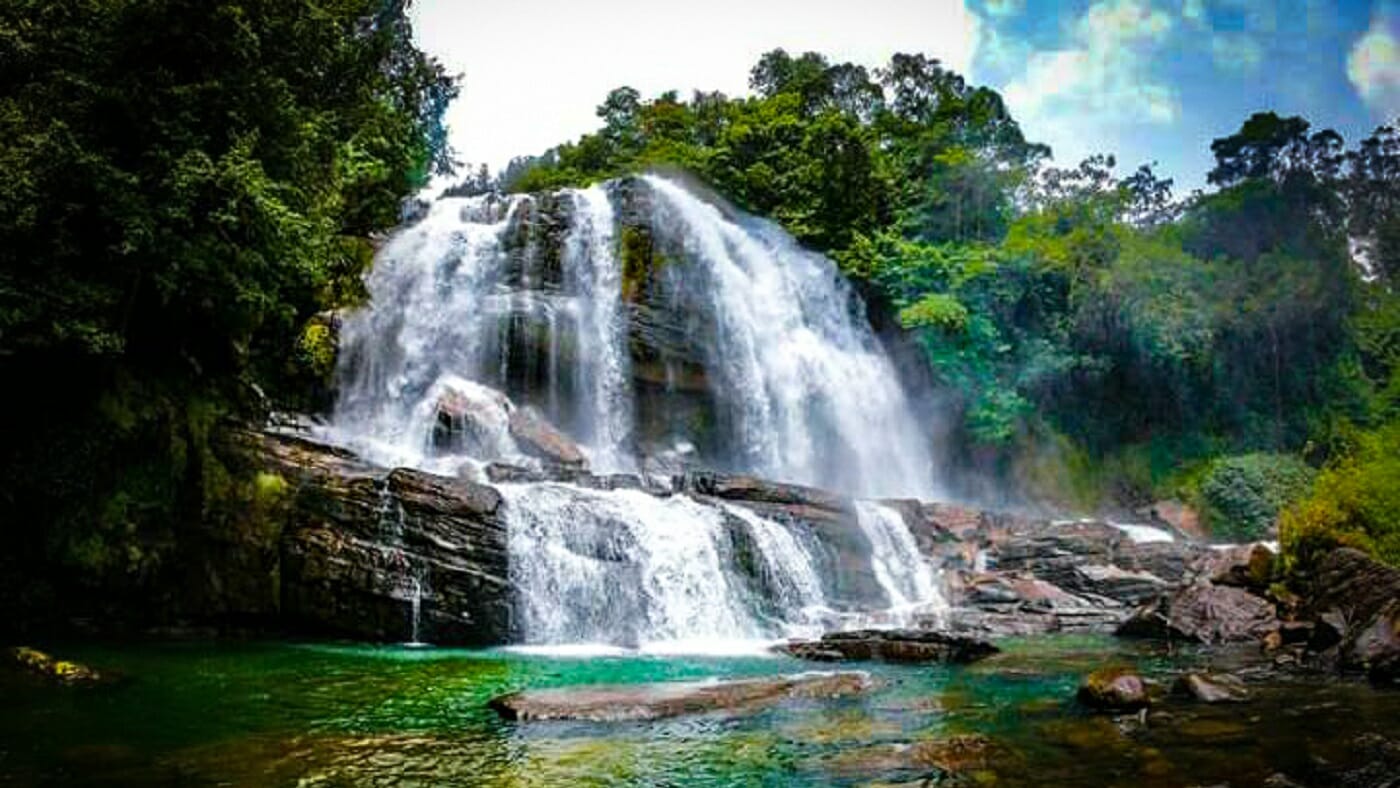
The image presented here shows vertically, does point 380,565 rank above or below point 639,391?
below

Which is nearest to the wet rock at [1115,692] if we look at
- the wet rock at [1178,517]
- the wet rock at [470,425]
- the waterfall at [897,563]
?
the waterfall at [897,563]

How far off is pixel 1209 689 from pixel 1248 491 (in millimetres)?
26179

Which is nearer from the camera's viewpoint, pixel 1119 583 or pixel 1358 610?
pixel 1358 610

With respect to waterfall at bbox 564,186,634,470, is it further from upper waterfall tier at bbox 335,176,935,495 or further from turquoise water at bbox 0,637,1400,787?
turquoise water at bbox 0,637,1400,787

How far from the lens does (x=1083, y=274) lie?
35688 mm

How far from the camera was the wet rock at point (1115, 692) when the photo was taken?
9.14m

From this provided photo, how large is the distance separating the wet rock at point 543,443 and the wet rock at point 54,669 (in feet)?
39.1

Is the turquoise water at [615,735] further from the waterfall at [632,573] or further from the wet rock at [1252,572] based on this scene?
the wet rock at [1252,572]

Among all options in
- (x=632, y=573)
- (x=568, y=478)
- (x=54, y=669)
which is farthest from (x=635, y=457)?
(x=54, y=669)

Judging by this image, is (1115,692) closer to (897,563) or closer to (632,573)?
(632,573)

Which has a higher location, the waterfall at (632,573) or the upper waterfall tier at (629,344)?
the upper waterfall tier at (629,344)

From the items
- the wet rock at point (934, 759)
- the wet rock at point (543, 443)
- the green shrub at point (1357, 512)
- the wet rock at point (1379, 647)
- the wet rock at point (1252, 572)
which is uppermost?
the wet rock at point (543, 443)

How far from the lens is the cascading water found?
16.4 metres

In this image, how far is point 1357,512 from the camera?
16.3 meters
